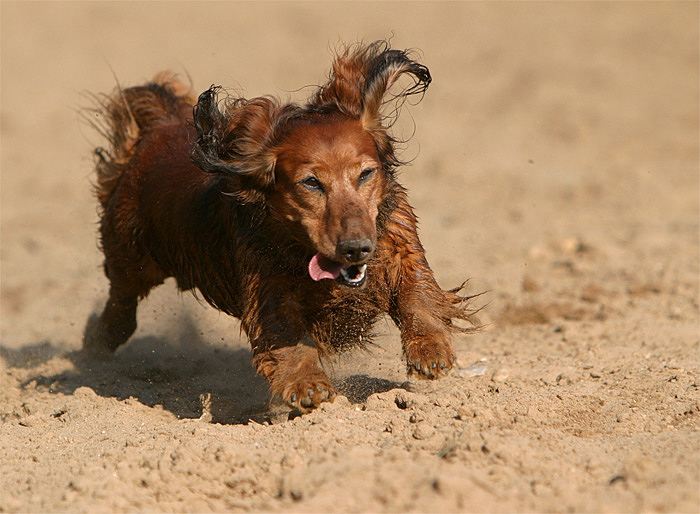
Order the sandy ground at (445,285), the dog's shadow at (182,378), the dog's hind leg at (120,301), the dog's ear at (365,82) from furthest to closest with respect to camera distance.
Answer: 1. the dog's hind leg at (120,301)
2. the dog's shadow at (182,378)
3. the dog's ear at (365,82)
4. the sandy ground at (445,285)

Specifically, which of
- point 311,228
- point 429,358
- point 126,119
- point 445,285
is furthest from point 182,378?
point 445,285

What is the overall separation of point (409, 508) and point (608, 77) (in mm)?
12504

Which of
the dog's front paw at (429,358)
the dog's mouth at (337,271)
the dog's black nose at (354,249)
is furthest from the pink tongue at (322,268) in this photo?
the dog's front paw at (429,358)

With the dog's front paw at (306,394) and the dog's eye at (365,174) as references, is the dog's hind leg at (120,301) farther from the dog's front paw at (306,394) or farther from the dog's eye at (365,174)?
the dog's eye at (365,174)

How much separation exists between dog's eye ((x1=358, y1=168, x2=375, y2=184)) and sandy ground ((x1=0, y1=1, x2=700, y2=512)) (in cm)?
123

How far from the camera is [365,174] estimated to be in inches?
190

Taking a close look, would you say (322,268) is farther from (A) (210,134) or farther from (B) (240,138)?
(A) (210,134)

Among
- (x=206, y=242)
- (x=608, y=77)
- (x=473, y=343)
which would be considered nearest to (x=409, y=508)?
(x=206, y=242)

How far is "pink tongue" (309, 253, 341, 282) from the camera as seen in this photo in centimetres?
471

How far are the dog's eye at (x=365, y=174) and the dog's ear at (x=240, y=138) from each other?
19.6 inches

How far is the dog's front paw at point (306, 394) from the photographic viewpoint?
15.5ft

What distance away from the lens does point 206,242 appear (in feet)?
18.5

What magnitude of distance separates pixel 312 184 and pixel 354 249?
19.4 inches

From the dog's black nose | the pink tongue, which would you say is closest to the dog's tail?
the pink tongue
